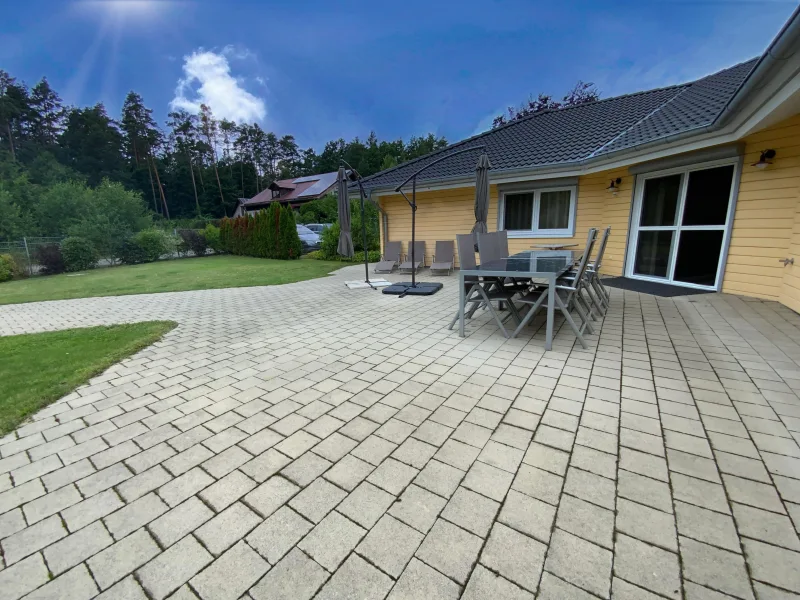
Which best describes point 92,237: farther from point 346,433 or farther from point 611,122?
point 611,122

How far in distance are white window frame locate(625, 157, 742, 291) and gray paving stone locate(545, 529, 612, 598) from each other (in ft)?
19.3

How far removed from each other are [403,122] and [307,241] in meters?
28.2

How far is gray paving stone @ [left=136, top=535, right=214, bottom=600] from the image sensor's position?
1.17 metres

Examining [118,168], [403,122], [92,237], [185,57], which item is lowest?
[92,237]

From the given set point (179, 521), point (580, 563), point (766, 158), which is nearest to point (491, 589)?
point (580, 563)

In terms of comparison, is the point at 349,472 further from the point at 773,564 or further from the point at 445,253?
the point at 445,253

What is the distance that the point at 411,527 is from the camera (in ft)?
4.52

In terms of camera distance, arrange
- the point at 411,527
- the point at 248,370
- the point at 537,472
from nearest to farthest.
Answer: the point at 411,527 → the point at 537,472 → the point at 248,370

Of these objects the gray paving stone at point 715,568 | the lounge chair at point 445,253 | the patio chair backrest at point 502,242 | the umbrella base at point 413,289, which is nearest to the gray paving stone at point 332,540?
the gray paving stone at point 715,568

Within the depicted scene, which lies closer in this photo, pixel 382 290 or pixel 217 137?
pixel 382 290

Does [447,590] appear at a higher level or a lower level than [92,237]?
lower

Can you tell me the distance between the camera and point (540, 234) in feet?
25.7

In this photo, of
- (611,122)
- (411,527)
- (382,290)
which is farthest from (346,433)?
(611,122)

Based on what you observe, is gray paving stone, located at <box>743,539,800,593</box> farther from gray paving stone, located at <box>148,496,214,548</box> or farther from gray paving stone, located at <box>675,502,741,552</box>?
gray paving stone, located at <box>148,496,214,548</box>
